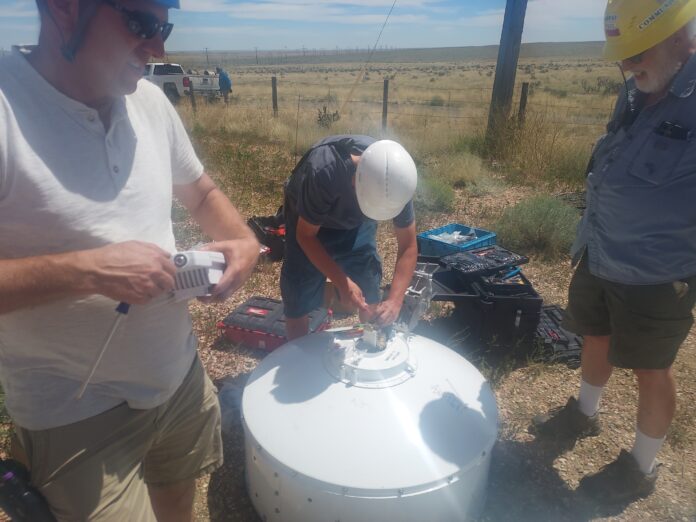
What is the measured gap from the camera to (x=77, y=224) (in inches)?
42.3

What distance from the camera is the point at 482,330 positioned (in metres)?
3.20

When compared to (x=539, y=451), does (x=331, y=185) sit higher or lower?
higher

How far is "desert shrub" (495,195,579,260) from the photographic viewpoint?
4613 mm

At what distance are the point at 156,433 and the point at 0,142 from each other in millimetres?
875

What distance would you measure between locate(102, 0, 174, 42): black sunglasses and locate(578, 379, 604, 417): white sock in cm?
246

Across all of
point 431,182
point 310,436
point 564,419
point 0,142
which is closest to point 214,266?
point 0,142

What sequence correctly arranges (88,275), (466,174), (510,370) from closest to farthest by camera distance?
(88,275), (510,370), (466,174)

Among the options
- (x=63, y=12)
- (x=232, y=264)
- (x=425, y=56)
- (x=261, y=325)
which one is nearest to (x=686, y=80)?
(x=232, y=264)

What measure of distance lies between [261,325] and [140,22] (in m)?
2.34

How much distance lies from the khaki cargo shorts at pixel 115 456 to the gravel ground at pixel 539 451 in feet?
2.68

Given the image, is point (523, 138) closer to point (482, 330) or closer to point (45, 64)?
point (482, 330)

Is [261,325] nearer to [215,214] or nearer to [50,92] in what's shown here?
[215,214]

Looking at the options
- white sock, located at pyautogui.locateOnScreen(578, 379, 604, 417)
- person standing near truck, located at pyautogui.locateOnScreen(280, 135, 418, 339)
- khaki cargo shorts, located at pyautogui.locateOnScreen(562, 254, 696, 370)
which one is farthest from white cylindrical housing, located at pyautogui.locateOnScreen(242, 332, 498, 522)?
white sock, located at pyautogui.locateOnScreen(578, 379, 604, 417)

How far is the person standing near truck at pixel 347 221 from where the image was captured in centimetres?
196
